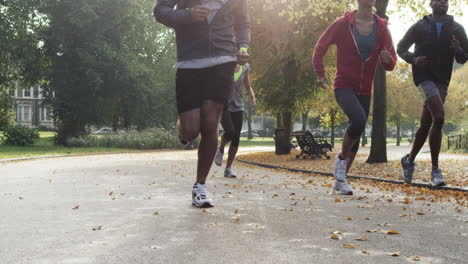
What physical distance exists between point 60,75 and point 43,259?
3048 centimetres

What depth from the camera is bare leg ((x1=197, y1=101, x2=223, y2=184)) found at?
5.22 metres

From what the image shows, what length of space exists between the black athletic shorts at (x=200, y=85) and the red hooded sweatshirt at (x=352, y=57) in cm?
173

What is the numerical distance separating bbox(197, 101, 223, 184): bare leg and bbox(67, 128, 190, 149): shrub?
25.2m

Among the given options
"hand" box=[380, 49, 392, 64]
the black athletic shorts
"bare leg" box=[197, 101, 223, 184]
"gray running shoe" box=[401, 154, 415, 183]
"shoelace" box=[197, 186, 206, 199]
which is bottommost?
"shoelace" box=[197, 186, 206, 199]

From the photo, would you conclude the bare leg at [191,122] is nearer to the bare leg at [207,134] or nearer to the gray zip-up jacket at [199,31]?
the bare leg at [207,134]

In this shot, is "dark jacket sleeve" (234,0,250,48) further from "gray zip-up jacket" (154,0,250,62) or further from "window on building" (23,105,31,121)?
"window on building" (23,105,31,121)

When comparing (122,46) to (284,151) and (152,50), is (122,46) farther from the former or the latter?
(284,151)

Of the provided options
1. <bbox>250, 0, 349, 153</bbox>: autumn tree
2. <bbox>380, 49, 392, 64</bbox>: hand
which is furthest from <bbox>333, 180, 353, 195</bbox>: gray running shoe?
<bbox>250, 0, 349, 153</bbox>: autumn tree

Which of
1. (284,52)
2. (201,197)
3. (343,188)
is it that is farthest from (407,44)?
(284,52)

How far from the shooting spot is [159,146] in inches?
1220

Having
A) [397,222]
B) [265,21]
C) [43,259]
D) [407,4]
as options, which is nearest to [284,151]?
[265,21]

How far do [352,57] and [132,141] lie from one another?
24.9 metres

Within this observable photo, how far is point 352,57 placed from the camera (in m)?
6.50

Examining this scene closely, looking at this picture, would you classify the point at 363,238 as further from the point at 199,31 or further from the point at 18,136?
the point at 18,136
